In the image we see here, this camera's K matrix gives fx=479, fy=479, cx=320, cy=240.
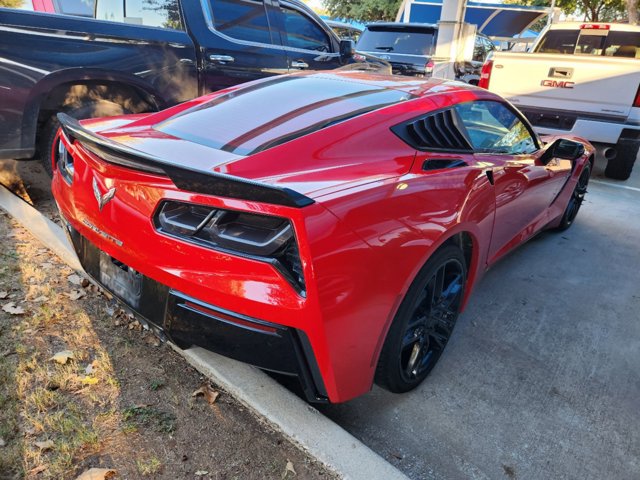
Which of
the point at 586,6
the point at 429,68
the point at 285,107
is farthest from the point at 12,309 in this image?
the point at 586,6

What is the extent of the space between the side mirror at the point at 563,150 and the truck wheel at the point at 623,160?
3.50m

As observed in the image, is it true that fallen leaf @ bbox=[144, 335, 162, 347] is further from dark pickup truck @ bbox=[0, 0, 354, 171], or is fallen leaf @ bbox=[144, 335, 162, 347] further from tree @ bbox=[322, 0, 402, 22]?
tree @ bbox=[322, 0, 402, 22]

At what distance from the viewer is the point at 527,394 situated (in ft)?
8.39

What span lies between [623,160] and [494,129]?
475 centimetres

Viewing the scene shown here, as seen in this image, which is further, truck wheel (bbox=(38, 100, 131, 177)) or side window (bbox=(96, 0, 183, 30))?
side window (bbox=(96, 0, 183, 30))

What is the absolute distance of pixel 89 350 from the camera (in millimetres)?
2436

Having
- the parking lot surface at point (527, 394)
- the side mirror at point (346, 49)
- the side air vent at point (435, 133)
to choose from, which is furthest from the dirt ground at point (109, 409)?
the side mirror at point (346, 49)

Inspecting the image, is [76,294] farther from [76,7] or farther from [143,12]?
[143,12]

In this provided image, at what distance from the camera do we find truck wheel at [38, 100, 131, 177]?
3.85 metres

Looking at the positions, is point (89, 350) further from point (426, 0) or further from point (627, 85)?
point (426, 0)

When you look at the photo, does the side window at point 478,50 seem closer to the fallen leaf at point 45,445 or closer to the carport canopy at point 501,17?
the carport canopy at point 501,17

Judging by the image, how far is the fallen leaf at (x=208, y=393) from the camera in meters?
2.19

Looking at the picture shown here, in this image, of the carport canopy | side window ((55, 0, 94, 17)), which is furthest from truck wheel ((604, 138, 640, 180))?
the carport canopy

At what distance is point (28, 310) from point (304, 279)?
190 cm
